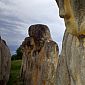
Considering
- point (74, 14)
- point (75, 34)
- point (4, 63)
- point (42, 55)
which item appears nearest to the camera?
point (74, 14)

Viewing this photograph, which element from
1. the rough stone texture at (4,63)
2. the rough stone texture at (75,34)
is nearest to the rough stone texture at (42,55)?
the rough stone texture at (4,63)

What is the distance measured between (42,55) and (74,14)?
11.2 m

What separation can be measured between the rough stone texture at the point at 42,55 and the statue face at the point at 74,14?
374 cm

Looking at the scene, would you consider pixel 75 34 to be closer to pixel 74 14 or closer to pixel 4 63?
pixel 74 14

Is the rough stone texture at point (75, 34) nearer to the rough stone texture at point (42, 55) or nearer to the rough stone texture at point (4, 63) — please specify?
the rough stone texture at point (42, 55)

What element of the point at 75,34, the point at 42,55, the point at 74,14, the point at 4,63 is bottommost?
the point at 4,63

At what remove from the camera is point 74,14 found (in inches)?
219

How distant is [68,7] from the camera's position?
5.73 meters

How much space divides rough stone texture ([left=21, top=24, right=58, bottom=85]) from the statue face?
3.74 metres

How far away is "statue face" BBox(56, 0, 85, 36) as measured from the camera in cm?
547

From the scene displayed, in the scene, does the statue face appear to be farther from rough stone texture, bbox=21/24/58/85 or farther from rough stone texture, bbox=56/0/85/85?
rough stone texture, bbox=21/24/58/85

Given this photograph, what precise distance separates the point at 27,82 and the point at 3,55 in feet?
9.14

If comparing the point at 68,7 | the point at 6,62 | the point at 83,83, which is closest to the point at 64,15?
the point at 68,7

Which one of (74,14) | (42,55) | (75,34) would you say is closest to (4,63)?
(42,55)
